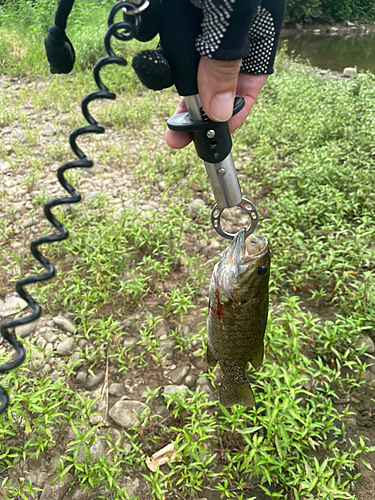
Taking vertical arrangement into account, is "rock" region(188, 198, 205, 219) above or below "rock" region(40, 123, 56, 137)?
below

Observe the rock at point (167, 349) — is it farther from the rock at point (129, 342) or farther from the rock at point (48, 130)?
the rock at point (48, 130)

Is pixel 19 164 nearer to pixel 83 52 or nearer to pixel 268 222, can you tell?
pixel 268 222

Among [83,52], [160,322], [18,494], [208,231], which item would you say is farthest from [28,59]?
[18,494]

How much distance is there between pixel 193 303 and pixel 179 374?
0.62m

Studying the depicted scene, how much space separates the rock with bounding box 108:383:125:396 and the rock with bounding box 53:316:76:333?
1.66ft

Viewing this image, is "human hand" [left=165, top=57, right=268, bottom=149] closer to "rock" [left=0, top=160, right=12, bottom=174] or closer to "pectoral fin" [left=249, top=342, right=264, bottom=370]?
"pectoral fin" [left=249, top=342, right=264, bottom=370]

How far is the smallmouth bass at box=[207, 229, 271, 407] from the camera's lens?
64.8 inches

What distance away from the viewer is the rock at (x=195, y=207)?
12.5 feet

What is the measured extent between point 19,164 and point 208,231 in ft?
7.85

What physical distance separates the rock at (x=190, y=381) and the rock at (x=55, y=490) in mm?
880

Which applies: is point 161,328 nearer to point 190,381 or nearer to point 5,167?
point 190,381

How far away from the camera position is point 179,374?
2527mm

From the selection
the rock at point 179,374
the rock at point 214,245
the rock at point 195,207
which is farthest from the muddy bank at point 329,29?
the rock at point 179,374

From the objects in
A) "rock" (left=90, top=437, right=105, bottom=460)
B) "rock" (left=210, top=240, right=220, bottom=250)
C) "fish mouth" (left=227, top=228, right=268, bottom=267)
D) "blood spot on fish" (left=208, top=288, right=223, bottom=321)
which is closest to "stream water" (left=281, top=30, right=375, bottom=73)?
"rock" (left=210, top=240, right=220, bottom=250)
